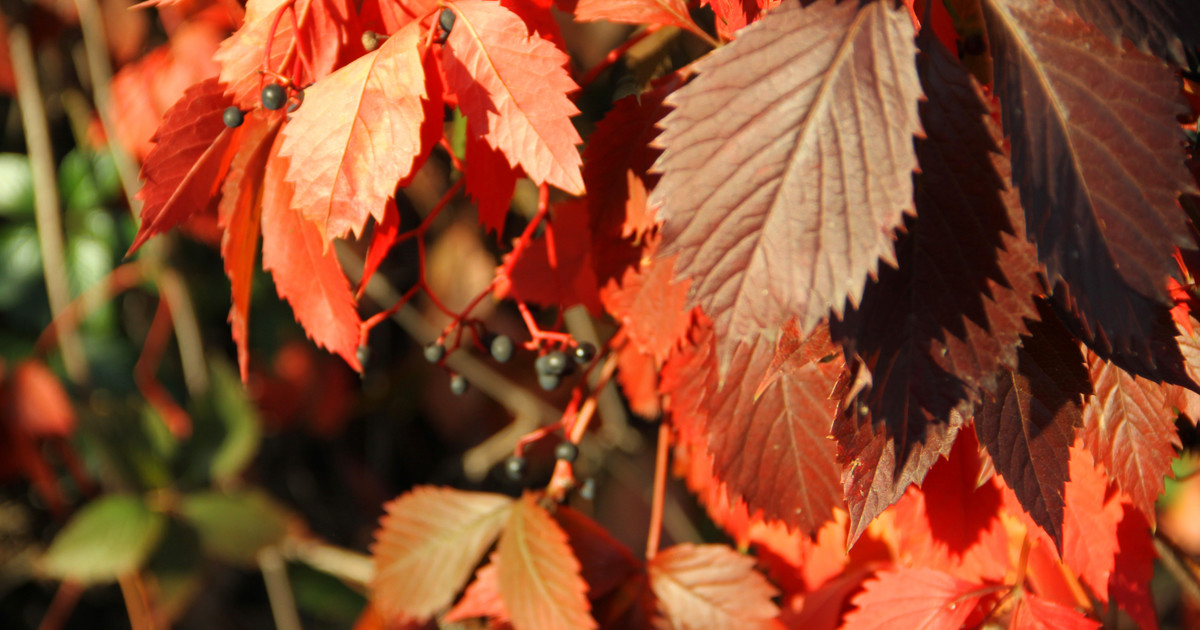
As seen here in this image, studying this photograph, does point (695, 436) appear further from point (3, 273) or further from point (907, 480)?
point (3, 273)

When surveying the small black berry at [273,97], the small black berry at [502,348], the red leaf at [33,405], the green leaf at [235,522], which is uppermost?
the small black berry at [273,97]

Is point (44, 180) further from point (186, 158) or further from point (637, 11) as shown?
point (637, 11)

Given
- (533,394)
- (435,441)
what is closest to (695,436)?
(533,394)

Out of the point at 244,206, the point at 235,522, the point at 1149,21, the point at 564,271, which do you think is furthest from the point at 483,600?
the point at 235,522

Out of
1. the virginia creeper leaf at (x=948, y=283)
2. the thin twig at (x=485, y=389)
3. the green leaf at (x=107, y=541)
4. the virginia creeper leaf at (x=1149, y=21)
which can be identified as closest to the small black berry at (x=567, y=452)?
the virginia creeper leaf at (x=948, y=283)

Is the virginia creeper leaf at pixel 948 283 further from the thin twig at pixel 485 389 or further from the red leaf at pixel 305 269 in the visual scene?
the thin twig at pixel 485 389
